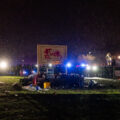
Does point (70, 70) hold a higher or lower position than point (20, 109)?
higher

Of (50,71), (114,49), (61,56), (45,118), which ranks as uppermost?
(114,49)

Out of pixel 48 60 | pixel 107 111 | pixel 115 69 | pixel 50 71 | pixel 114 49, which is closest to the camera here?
pixel 107 111

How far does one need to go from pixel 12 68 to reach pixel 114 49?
3276 cm

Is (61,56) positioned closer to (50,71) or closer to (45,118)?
(50,71)

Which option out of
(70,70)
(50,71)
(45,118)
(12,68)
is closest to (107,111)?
(45,118)

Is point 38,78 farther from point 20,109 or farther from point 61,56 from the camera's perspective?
point 20,109

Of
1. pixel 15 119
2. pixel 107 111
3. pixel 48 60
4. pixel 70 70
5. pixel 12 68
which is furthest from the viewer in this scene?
pixel 12 68

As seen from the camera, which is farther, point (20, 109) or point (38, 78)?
point (38, 78)

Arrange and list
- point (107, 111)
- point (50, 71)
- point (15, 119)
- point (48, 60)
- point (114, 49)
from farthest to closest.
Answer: point (114, 49)
point (50, 71)
point (48, 60)
point (107, 111)
point (15, 119)

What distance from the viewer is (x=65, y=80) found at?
22141 mm

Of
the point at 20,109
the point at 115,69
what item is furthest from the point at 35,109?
the point at 115,69

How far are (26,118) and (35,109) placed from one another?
5.95 feet

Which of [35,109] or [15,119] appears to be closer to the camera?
[15,119]

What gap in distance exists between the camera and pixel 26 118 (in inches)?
340
